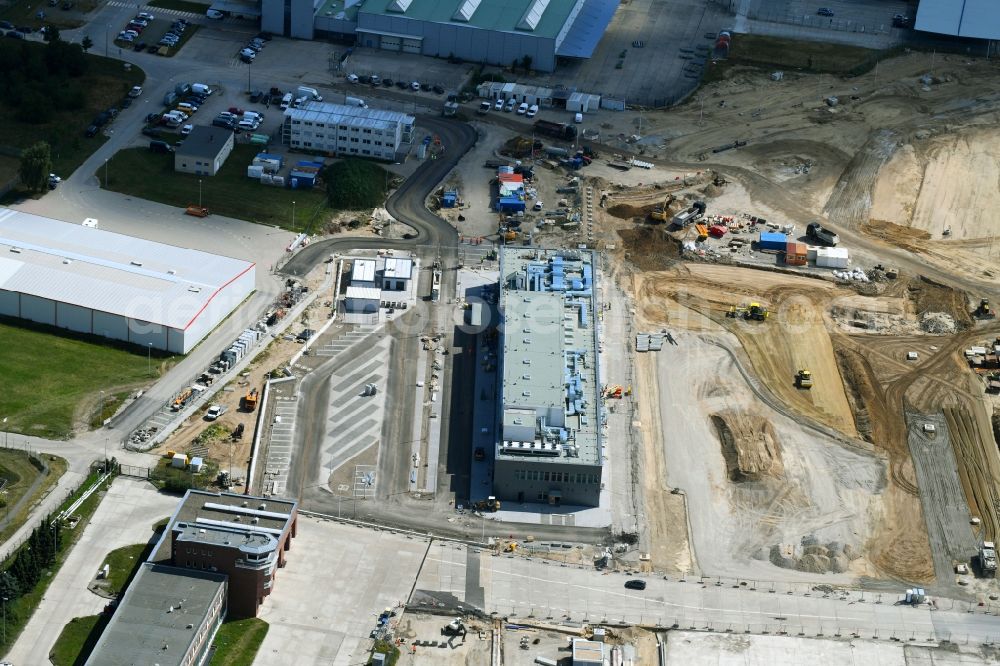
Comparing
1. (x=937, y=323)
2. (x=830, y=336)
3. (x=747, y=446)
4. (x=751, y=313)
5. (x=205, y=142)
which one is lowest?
(x=747, y=446)

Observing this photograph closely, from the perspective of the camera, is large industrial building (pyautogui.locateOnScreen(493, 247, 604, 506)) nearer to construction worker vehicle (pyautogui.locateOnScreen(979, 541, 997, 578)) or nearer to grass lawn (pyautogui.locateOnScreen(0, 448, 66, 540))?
construction worker vehicle (pyautogui.locateOnScreen(979, 541, 997, 578))

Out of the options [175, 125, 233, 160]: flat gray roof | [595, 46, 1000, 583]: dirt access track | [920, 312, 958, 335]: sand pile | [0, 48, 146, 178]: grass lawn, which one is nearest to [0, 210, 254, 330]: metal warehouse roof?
[0, 48, 146, 178]: grass lawn

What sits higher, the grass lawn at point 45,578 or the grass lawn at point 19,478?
the grass lawn at point 19,478

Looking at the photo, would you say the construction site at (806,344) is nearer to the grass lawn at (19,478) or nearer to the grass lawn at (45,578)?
the grass lawn at (45,578)

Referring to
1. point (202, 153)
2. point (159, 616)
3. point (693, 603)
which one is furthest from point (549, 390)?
point (202, 153)

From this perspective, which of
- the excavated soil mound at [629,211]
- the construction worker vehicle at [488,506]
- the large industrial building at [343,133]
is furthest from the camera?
the large industrial building at [343,133]

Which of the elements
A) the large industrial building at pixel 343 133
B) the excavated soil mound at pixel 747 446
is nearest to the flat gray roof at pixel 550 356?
the excavated soil mound at pixel 747 446

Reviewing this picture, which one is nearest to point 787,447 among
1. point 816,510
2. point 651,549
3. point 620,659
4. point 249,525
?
point 816,510

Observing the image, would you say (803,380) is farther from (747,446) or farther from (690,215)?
(690,215)

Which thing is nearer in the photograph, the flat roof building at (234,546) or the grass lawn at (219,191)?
the flat roof building at (234,546)
